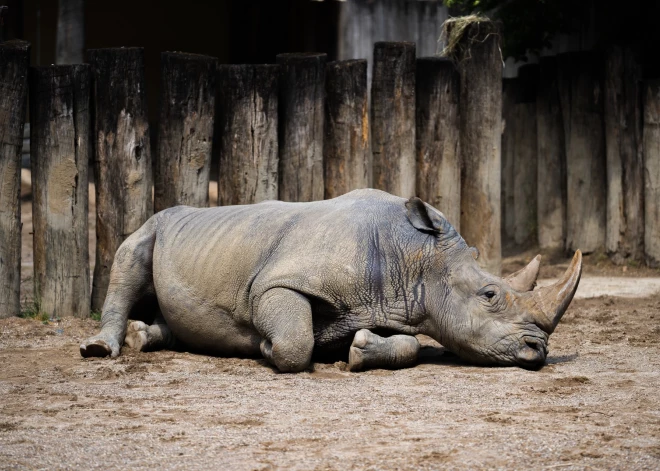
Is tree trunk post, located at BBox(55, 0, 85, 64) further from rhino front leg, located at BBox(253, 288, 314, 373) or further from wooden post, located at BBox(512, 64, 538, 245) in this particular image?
rhino front leg, located at BBox(253, 288, 314, 373)

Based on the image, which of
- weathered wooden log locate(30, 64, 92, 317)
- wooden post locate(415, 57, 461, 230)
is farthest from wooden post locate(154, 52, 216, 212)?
wooden post locate(415, 57, 461, 230)

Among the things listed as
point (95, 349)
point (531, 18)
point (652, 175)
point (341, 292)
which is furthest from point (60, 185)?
point (531, 18)

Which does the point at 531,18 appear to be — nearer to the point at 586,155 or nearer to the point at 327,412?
the point at 586,155

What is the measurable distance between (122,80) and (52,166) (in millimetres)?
797

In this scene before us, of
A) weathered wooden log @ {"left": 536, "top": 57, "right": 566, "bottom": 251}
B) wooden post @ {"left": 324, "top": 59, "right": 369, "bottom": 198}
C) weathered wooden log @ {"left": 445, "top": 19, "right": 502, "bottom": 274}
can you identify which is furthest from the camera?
weathered wooden log @ {"left": 536, "top": 57, "right": 566, "bottom": 251}

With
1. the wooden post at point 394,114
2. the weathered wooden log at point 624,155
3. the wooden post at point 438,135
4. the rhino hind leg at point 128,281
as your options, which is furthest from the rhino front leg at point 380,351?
the weathered wooden log at point 624,155

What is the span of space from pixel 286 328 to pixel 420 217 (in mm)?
1096

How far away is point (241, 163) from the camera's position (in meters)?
8.05

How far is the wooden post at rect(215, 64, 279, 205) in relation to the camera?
7.98 metres

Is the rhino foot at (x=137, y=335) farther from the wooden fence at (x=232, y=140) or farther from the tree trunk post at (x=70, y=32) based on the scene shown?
the tree trunk post at (x=70, y=32)

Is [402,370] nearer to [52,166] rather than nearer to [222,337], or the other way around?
[222,337]

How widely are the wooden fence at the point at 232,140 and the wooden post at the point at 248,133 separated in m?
0.01

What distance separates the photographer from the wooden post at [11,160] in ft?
25.0

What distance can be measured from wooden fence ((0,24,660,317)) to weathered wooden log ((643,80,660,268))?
80.5 inches
